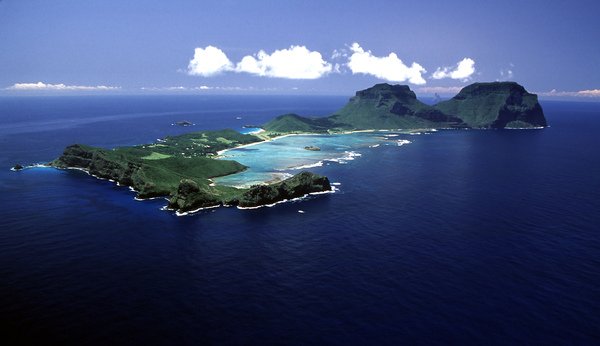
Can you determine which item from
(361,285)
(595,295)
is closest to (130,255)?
(361,285)

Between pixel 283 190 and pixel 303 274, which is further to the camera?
pixel 283 190

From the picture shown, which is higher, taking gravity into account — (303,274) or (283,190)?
(283,190)

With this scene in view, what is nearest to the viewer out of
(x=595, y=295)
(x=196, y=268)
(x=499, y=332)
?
(x=499, y=332)

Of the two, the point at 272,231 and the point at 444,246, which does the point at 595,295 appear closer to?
the point at 444,246

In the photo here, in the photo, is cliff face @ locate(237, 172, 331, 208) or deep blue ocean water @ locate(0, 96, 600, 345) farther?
cliff face @ locate(237, 172, 331, 208)

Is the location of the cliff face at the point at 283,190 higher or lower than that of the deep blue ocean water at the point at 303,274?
higher

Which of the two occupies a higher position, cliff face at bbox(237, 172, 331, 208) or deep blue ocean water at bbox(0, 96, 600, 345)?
cliff face at bbox(237, 172, 331, 208)

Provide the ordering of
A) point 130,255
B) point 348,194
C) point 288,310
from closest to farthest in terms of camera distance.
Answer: point 288,310
point 130,255
point 348,194

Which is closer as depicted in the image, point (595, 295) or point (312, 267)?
point (595, 295)

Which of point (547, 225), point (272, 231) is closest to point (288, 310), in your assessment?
point (272, 231)

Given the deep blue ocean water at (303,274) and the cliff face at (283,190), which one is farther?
the cliff face at (283,190)
